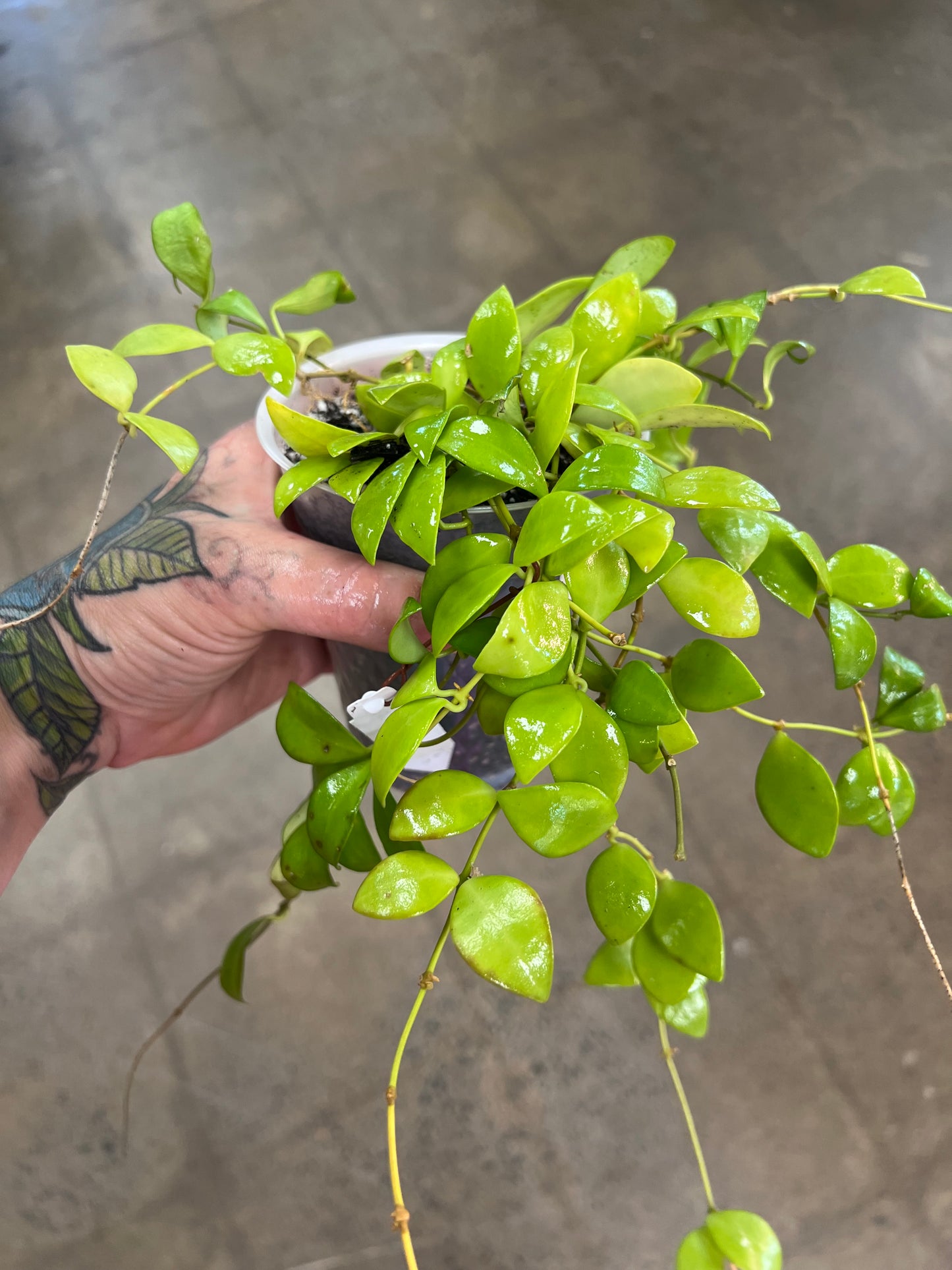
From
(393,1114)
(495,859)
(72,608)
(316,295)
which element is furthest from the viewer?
(495,859)

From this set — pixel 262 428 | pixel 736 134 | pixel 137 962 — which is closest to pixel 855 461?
pixel 736 134

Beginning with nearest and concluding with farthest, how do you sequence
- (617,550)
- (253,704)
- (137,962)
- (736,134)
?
(617,550)
(253,704)
(137,962)
(736,134)

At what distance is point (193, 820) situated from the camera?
1.15 metres

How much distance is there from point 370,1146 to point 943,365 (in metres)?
1.24

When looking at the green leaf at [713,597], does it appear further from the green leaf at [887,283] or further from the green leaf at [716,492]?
the green leaf at [887,283]

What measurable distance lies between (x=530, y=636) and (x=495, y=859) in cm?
74

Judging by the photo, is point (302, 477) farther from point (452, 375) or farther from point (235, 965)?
point (235, 965)

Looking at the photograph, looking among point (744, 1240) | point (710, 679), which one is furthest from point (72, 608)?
point (744, 1240)

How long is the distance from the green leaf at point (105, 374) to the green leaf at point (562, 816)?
0.26 m

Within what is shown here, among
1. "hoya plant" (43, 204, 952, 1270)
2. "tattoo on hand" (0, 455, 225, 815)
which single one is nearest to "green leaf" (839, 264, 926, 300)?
"hoya plant" (43, 204, 952, 1270)

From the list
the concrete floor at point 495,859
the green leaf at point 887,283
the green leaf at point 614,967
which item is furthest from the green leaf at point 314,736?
the concrete floor at point 495,859

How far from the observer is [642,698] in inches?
16.8

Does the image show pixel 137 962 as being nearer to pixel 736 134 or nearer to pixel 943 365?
pixel 943 365

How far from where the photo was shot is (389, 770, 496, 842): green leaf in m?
0.40
